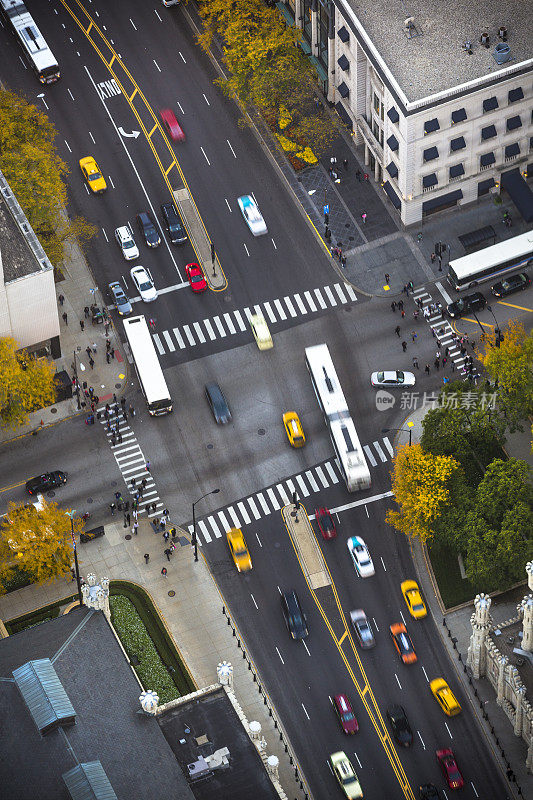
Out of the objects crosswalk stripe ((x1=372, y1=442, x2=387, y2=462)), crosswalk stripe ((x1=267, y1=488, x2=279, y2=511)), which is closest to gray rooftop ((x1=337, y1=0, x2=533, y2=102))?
crosswalk stripe ((x1=372, y1=442, x2=387, y2=462))

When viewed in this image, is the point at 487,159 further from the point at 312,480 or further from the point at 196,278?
the point at 312,480

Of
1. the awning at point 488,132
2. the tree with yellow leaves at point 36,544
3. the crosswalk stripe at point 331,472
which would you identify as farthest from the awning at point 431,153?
the tree with yellow leaves at point 36,544

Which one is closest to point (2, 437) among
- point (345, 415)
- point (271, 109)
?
point (345, 415)

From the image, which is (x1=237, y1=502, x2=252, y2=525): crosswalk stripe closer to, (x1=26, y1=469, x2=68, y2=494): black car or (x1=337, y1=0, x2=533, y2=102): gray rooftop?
(x1=26, y1=469, x2=68, y2=494): black car

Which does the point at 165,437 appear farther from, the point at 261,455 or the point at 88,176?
the point at 88,176

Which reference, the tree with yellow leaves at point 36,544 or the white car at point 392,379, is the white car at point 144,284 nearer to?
the white car at point 392,379

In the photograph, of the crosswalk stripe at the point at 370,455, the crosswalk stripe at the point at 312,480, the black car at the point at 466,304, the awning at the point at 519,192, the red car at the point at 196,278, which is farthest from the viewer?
the awning at the point at 519,192
